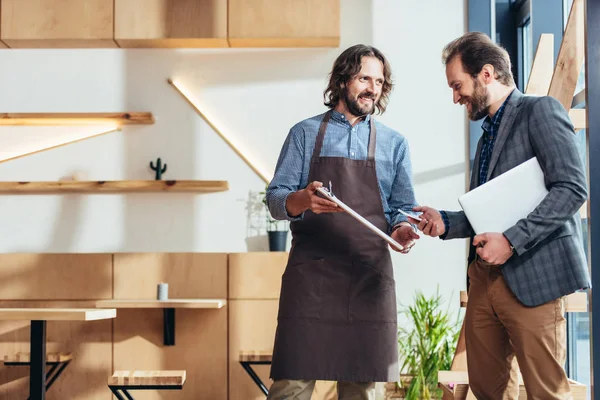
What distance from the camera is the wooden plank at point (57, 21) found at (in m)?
4.94

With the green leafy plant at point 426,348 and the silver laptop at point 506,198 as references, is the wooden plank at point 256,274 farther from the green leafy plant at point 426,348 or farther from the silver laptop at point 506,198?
the silver laptop at point 506,198

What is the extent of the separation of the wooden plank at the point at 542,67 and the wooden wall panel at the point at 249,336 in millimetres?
1965

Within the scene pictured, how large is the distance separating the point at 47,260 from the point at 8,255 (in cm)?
24

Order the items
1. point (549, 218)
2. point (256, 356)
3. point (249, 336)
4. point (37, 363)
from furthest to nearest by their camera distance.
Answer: point (249, 336) → point (256, 356) → point (37, 363) → point (549, 218)

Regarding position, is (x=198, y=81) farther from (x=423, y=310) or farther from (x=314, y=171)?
(x=314, y=171)

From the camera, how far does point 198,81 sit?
511 cm

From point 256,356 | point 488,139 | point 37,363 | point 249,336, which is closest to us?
point 488,139

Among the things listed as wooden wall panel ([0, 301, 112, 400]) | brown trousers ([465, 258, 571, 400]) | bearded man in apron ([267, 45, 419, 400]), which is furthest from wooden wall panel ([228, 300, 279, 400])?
brown trousers ([465, 258, 571, 400])

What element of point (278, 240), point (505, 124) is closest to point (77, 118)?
point (278, 240)

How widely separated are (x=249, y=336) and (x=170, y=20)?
2.00 meters

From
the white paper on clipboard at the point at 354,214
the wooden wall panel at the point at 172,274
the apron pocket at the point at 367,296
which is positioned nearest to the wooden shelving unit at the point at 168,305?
the wooden wall panel at the point at 172,274

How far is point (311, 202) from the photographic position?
8.55 ft

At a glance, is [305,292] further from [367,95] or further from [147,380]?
[147,380]

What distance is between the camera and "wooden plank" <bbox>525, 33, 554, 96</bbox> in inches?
138
